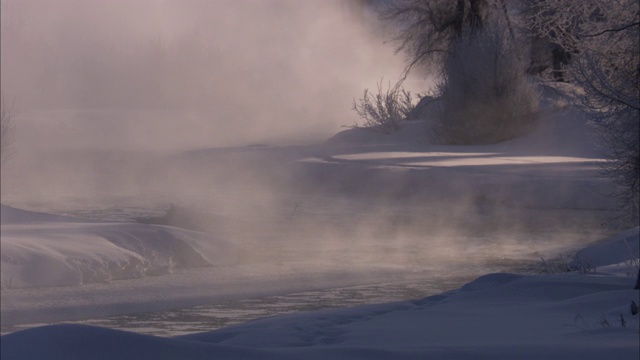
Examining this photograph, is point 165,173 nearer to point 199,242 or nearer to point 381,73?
point 199,242

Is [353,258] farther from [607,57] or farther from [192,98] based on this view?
[192,98]

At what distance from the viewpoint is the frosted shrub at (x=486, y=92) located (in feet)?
89.9

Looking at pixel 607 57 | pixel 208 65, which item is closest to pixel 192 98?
pixel 208 65

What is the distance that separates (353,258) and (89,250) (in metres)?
3.20

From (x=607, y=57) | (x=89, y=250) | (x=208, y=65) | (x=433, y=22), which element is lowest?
(x=89, y=250)

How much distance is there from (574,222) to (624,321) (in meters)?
10.0

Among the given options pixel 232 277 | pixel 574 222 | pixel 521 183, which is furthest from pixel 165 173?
pixel 232 277

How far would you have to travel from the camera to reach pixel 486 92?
27438 millimetres

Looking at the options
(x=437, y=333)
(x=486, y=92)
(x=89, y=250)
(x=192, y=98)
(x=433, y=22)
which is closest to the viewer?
(x=437, y=333)

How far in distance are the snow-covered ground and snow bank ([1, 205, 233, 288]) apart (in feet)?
0.07

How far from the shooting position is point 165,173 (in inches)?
958

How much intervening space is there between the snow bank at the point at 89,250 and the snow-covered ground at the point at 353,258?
0.07ft

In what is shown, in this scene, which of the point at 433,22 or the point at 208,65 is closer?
the point at 433,22

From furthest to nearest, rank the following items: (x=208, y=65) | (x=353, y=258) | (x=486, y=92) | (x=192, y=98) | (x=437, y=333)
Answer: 1. (x=192, y=98)
2. (x=208, y=65)
3. (x=486, y=92)
4. (x=353, y=258)
5. (x=437, y=333)
